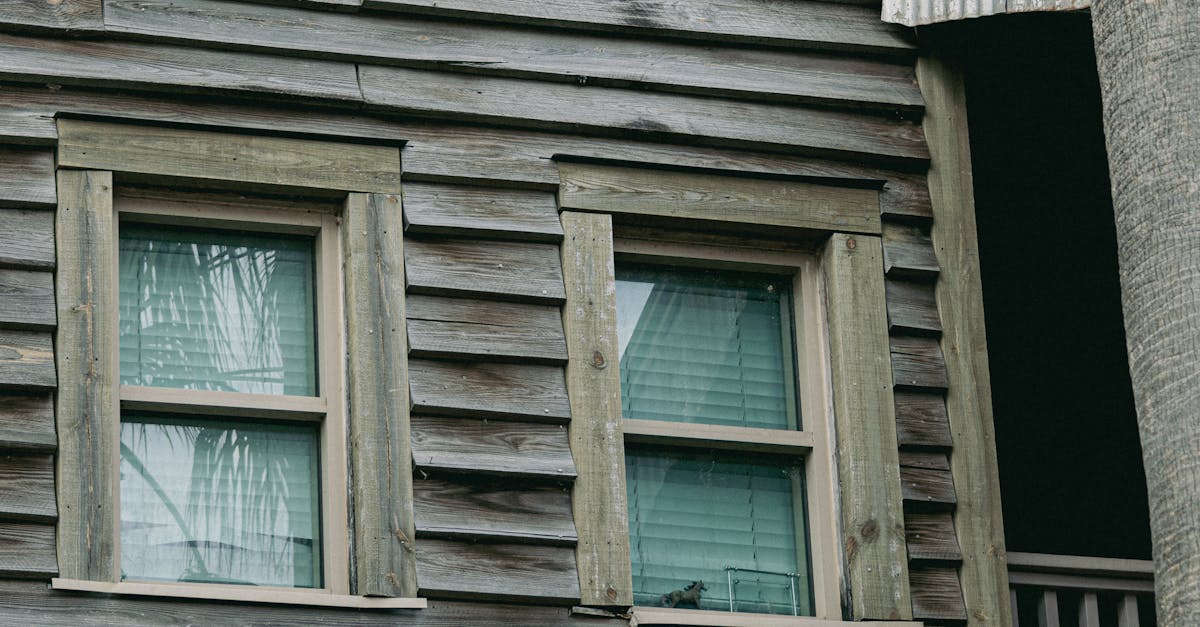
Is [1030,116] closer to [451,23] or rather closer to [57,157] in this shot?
[451,23]

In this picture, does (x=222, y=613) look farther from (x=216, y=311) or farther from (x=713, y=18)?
(x=713, y=18)

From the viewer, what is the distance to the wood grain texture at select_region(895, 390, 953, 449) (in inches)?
242

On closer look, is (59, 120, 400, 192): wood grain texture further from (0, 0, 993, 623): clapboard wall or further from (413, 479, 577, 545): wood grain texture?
(413, 479, 577, 545): wood grain texture

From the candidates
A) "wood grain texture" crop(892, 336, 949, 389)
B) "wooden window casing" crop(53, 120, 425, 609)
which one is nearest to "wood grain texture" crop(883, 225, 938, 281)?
"wood grain texture" crop(892, 336, 949, 389)

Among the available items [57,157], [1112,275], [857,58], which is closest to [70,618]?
[57,157]

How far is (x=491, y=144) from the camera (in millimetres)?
6078

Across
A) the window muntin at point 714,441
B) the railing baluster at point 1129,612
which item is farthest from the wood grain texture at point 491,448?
the railing baluster at point 1129,612

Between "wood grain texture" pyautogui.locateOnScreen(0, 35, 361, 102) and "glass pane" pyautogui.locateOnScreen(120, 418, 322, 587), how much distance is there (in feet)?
3.51

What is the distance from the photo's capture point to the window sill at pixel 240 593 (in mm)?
5113

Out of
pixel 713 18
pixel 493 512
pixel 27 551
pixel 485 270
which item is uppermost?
pixel 713 18

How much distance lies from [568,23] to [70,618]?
2589 millimetres

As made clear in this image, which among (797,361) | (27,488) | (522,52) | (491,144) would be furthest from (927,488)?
(27,488)

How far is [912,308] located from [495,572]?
5.92 feet

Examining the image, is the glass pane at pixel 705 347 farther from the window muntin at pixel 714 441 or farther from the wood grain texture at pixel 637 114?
the wood grain texture at pixel 637 114
